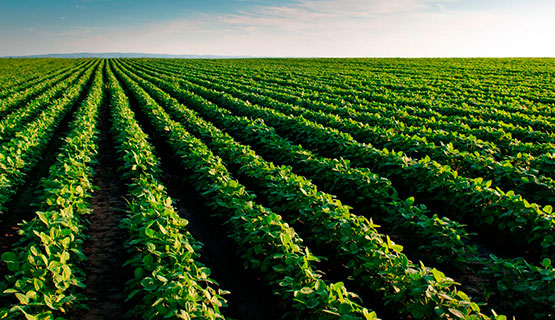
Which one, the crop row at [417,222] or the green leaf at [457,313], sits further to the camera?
the crop row at [417,222]

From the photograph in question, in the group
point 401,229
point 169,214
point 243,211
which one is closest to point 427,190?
point 401,229

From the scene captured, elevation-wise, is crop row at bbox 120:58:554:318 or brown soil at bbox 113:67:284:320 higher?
crop row at bbox 120:58:554:318

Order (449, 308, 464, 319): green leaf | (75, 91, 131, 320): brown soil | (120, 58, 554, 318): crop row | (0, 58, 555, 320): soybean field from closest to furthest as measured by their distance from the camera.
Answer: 1. (449, 308, 464, 319): green leaf
2. (0, 58, 555, 320): soybean field
3. (120, 58, 554, 318): crop row
4. (75, 91, 131, 320): brown soil

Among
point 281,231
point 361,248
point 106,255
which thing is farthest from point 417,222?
point 106,255

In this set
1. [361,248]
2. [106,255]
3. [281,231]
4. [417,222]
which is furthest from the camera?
[106,255]

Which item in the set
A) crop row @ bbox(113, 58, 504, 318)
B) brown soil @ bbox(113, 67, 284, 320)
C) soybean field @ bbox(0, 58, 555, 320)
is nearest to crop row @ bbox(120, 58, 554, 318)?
soybean field @ bbox(0, 58, 555, 320)

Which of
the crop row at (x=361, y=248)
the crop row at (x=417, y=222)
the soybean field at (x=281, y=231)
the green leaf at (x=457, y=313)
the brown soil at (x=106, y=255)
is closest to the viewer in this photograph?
the green leaf at (x=457, y=313)

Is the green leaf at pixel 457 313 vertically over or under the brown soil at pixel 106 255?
over

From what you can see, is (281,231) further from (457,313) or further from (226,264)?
(457,313)

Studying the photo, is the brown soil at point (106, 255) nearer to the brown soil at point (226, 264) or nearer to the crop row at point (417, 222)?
the brown soil at point (226, 264)

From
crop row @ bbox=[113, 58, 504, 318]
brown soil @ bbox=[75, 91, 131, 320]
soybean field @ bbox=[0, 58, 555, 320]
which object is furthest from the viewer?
brown soil @ bbox=[75, 91, 131, 320]

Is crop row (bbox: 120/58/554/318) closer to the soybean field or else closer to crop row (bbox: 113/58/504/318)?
the soybean field

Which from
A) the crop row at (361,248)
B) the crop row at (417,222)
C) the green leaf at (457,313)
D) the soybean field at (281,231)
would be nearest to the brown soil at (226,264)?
the soybean field at (281,231)

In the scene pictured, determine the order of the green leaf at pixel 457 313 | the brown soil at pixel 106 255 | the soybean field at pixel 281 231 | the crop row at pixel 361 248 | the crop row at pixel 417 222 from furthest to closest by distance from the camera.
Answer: the brown soil at pixel 106 255 < the crop row at pixel 417 222 < the soybean field at pixel 281 231 < the crop row at pixel 361 248 < the green leaf at pixel 457 313
